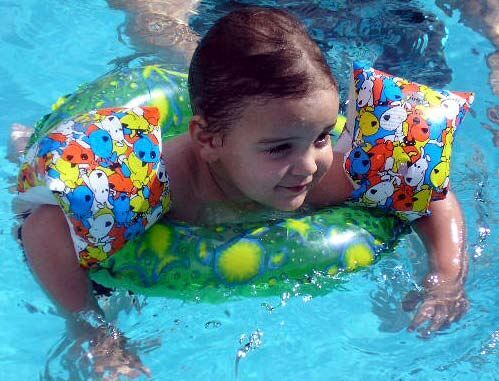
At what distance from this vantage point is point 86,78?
17.4ft

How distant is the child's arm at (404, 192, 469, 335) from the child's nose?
75cm

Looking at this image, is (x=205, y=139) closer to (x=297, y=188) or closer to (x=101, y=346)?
(x=297, y=188)

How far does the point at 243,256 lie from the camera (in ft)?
10.2

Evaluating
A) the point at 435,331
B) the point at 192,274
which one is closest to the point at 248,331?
the point at 192,274

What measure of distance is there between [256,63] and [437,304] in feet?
4.12

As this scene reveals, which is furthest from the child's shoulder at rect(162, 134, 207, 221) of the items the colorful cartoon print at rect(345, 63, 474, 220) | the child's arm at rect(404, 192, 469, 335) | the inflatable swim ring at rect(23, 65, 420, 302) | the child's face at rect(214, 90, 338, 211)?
the child's arm at rect(404, 192, 469, 335)

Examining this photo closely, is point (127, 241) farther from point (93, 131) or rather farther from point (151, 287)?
point (93, 131)

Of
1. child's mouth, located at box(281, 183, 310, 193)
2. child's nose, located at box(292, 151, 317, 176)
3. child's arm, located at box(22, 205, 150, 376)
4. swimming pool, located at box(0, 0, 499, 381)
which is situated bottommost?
swimming pool, located at box(0, 0, 499, 381)

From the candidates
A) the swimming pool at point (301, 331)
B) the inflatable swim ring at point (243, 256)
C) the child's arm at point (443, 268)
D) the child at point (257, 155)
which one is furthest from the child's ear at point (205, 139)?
the child's arm at point (443, 268)

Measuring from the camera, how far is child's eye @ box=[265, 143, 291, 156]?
2.92 m

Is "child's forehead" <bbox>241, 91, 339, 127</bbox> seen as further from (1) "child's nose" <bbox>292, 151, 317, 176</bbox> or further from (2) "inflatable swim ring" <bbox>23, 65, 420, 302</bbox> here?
(2) "inflatable swim ring" <bbox>23, 65, 420, 302</bbox>

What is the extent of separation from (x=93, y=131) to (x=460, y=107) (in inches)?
60.9

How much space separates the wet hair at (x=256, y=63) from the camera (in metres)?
2.82

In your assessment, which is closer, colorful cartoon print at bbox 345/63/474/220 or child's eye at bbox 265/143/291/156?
child's eye at bbox 265/143/291/156
